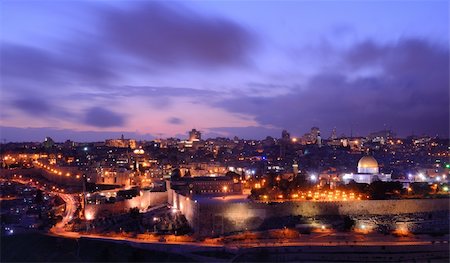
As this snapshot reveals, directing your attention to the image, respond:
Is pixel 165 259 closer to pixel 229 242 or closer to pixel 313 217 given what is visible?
pixel 229 242

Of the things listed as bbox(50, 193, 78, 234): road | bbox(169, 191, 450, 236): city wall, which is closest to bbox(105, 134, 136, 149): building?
bbox(50, 193, 78, 234): road

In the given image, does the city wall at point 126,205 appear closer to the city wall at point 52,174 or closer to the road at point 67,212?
the road at point 67,212

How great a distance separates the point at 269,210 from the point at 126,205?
7.66 m

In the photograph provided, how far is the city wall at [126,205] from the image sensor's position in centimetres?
2220

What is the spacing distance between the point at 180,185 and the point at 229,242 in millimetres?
7542

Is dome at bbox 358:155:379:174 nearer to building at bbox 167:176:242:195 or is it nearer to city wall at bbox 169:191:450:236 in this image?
building at bbox 167:176:242:195

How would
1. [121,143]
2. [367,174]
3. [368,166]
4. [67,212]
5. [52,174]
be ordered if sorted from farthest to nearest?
[121,143]
[52,174]
[368,166]
[367,174]
[67,212]

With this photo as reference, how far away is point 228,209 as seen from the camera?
18562 millimetres

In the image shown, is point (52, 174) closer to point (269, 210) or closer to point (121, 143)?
point (269, 210)

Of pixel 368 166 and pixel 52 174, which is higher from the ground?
pixel 368 166

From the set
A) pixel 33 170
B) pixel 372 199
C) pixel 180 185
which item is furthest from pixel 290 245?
pixel 33 170

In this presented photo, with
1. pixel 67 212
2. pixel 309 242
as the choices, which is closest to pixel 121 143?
pixel 67 212

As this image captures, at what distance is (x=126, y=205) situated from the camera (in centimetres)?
2323

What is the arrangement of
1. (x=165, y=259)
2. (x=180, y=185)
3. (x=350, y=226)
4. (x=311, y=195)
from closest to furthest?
(x=165, y=259)
(x=350, y=226)
(x=311, y=195)
(x=180, y=185)
